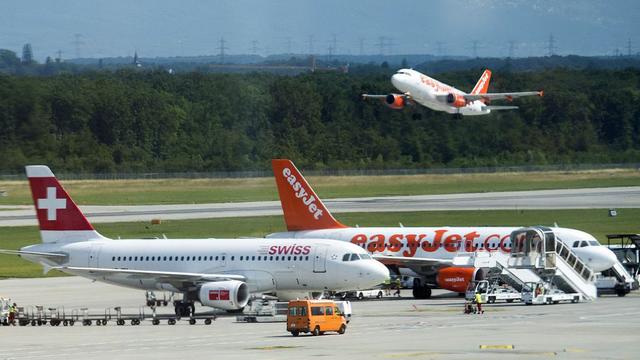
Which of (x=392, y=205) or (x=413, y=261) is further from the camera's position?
(x=392, y=205)

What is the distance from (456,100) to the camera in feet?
457

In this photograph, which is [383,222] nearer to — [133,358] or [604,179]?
[604,179]

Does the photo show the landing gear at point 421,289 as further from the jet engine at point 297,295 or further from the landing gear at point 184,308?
the landing gear at point 184,308

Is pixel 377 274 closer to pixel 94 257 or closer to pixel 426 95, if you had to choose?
pixel 94 257

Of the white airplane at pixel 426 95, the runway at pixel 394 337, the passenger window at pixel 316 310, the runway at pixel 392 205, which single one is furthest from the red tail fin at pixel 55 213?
the white airplane at pixel 426 95

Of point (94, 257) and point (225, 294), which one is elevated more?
point (94, 257)

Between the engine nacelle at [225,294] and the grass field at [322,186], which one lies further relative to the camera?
the grass field at [322,186]

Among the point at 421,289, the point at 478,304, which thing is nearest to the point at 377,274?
the point at 478,304

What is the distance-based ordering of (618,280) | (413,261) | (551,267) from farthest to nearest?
1. (413,261)
2. (618,280)
3. (551,267)

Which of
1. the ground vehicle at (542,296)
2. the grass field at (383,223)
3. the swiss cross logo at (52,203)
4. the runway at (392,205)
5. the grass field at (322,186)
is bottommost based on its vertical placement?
the ground vehicle at (542,296)

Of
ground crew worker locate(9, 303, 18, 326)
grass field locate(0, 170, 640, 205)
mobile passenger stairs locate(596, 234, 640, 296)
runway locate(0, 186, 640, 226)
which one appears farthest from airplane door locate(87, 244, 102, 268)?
grass field locate(0, 170, 640, 205)

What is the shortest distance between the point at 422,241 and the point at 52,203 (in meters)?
20.6

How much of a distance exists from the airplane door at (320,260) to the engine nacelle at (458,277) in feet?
28.0

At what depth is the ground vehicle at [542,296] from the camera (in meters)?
68.8
